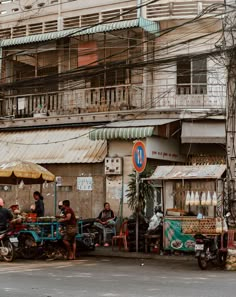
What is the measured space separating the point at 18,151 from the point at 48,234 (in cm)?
718

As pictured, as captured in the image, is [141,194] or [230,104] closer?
[230,104]

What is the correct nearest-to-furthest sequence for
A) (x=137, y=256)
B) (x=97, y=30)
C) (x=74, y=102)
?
(x=137, y=256)
(x=97, y=30)
(x=74, y=102)

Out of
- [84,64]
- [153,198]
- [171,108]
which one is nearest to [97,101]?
[84,64]

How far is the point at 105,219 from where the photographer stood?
18906 millimetres

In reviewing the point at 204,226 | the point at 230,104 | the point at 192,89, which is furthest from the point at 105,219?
the point at 230,104

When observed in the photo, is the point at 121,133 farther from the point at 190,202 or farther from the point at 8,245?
the point at 8,245

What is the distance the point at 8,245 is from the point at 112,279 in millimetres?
4563

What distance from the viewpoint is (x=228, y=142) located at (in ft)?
45.8

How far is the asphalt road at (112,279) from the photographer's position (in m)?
9.48

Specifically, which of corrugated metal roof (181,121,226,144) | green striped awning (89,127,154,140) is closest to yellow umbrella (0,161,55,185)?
green striped awning (89,127,154,140)

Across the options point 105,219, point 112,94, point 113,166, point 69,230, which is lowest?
point 69,230

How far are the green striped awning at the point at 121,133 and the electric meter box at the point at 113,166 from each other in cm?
104

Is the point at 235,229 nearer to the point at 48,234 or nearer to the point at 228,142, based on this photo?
the point at 228,142

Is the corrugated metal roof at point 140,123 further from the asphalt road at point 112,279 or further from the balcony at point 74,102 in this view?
the asphalt road at point 112,279
